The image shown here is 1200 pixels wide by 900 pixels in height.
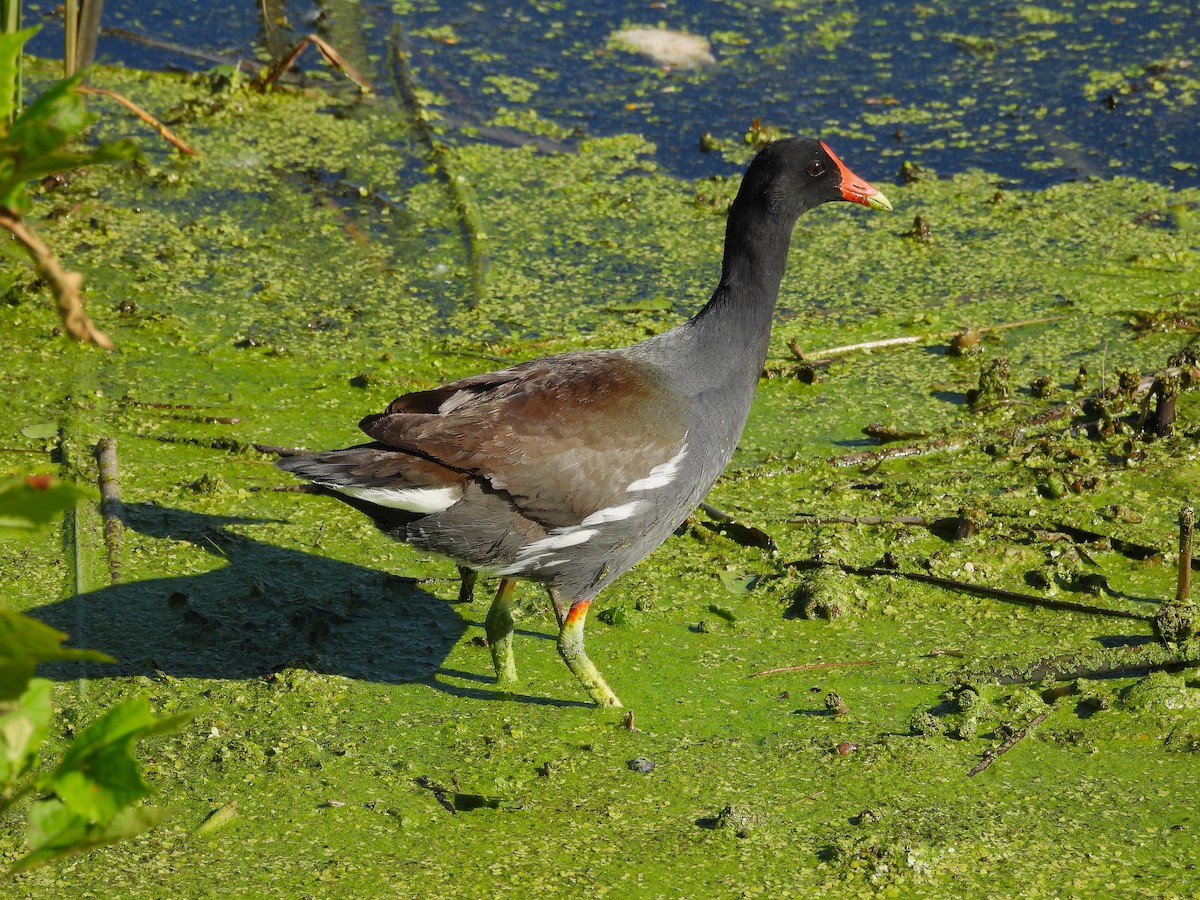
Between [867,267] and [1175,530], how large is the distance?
6.70 ft

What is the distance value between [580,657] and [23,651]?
2283 millimetres

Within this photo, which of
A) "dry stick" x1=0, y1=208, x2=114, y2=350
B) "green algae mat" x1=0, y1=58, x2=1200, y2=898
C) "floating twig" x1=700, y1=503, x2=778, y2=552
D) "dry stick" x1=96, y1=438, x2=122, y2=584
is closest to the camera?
"dry stick" x1=0, y1=208, x2=114, y2=350

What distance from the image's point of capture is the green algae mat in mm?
2717

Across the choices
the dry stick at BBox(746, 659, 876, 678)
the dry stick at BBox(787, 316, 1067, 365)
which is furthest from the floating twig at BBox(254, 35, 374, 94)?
the dry stick at BBox(746, 659, 876, 678)

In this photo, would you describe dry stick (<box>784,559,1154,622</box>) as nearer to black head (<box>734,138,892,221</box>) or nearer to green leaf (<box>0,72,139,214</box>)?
black head (<box>734,138,892,221</box>)

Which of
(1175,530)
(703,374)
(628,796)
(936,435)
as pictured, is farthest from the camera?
(936,435)

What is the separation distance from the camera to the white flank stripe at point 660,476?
10.5 ft

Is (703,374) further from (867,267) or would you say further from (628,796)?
(867,267)

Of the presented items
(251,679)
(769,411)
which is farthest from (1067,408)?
(251,679)

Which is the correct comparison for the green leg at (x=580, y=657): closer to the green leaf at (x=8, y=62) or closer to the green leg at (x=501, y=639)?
the green leg at (x=501, y=639)

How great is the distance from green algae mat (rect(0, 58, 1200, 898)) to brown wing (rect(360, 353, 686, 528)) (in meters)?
0.57

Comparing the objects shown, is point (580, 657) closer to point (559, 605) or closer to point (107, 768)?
point (559, 605)

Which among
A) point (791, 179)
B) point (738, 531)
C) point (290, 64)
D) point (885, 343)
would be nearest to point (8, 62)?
point (791, 179)

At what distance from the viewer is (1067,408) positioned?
14.5 ft
